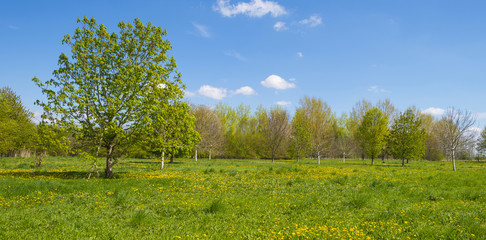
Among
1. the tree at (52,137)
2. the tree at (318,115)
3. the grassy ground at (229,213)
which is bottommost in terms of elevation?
the grassy ground at (229,213)

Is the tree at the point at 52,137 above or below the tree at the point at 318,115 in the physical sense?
below

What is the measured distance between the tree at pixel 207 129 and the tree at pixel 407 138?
34.7 m

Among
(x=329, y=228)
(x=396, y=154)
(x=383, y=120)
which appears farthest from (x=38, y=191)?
(x=383, y=120)

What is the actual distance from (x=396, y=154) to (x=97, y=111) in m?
43.8

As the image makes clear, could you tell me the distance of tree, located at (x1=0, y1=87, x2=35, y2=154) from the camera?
118 ft

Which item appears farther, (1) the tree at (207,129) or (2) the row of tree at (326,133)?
(1) the tree at (207,129)

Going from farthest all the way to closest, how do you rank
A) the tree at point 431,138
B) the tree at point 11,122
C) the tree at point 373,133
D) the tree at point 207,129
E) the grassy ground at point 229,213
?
1. the tree at point 431,138
2. the tree at point 207,129
3. the tree at point 373,133
4. the tree at point 11,122
5. the grassy ground at point 229,213

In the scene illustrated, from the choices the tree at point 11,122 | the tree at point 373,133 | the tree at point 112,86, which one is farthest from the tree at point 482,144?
the tree at point 11,122

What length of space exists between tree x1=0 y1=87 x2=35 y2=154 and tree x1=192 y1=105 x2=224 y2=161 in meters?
26.5

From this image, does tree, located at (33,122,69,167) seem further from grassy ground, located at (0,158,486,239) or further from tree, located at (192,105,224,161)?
tree, located at (192,105,224,161)

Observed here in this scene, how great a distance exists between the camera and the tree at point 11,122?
1421 inches

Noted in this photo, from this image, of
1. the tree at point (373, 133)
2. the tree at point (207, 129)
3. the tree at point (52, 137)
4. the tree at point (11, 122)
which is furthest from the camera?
the tree at point (207, 129)

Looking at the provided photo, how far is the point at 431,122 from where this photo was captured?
251 ft

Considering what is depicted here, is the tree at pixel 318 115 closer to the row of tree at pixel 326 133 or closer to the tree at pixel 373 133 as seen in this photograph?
the row of tree at pixel 326 133
